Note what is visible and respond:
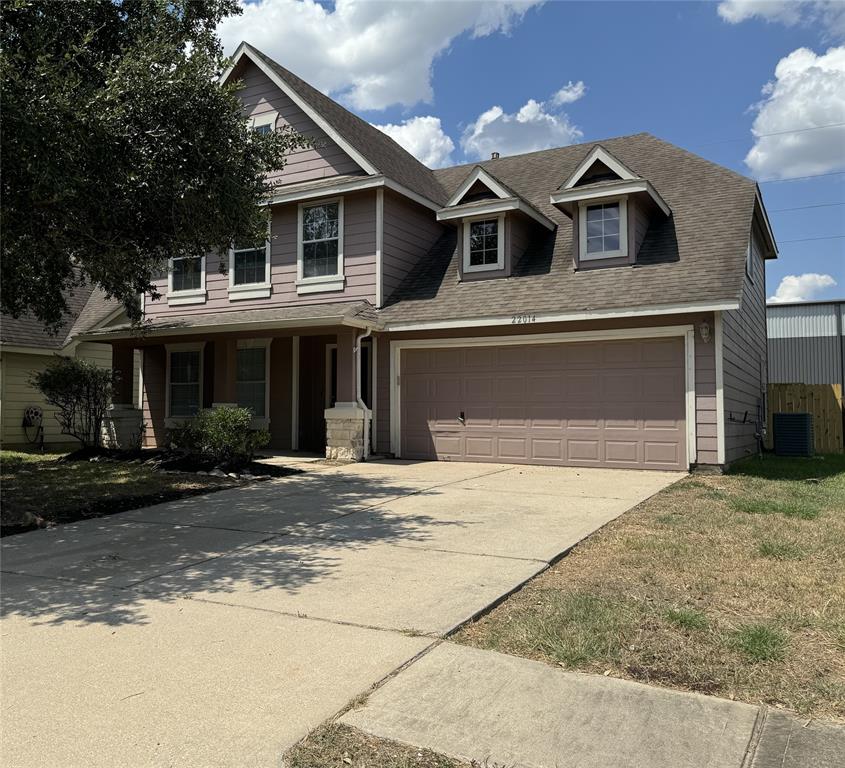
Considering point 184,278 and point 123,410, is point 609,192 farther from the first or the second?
point 123,410

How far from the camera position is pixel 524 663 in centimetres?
366

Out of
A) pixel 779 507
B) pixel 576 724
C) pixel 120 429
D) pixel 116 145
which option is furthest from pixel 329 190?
pixel 576 724

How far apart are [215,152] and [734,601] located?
746cm

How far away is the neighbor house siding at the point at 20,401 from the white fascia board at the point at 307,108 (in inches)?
353

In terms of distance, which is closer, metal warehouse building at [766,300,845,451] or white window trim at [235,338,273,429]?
white window trim at [235,338,273,429]

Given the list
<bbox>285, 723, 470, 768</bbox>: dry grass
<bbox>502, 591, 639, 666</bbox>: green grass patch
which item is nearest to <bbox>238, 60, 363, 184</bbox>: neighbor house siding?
<bbox>502, 591, 639, 666</bbox>: green grass patch

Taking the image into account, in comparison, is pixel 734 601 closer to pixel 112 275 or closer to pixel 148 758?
pixel 148 758

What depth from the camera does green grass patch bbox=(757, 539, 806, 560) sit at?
574 centimetres

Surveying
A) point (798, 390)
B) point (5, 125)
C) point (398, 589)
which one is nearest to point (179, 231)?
point (5, 125)

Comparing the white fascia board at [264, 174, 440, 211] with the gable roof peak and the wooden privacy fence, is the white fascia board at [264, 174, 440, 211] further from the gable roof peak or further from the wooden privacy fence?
the wooden privacy fence

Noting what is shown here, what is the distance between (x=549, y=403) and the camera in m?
12.9

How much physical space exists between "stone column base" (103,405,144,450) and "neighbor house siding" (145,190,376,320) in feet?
9.05

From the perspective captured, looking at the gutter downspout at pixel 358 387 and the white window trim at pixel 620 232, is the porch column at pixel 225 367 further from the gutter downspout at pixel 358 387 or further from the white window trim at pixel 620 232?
the white window trim at pixel 620 232

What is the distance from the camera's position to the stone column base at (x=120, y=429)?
15.5 metres
